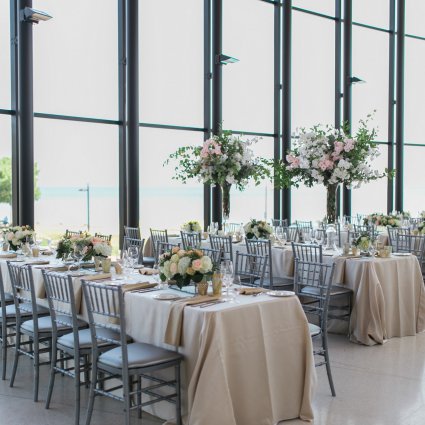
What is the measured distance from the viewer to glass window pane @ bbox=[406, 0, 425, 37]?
1441 cm

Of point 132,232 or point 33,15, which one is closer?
point 33,15

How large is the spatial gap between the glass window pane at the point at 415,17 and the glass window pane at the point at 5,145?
33.7 feet

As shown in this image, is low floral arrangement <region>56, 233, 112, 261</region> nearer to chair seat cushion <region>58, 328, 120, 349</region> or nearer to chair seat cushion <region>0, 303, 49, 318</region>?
chair seat cushion <region>0, 303, 49, 318</region>

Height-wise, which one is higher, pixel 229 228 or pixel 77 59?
pixel 77 59

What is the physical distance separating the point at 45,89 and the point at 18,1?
1263 mm

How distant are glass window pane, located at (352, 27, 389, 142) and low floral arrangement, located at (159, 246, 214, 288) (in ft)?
33.1

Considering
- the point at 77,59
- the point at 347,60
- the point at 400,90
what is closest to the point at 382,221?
the point at 347,60

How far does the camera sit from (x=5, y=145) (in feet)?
27.6

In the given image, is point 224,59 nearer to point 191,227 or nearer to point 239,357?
point 191,227

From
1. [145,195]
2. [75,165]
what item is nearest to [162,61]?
[75,165]

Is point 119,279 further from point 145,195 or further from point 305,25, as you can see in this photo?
point 145,195

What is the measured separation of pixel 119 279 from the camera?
16.5 feet

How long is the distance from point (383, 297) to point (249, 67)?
658 centimetres

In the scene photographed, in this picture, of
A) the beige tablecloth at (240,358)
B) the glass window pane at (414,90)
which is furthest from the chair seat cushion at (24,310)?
the glass window pane at (414,90)
